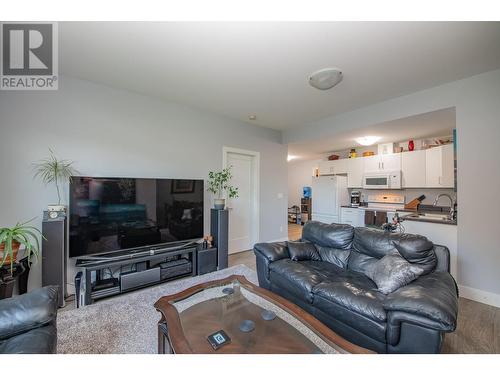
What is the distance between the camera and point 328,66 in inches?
91.0

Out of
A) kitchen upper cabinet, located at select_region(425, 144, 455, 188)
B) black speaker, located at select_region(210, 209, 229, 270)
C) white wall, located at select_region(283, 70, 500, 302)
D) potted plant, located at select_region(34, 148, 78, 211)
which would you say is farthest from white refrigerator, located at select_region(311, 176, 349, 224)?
potted plant, located at select_region(34, 148, 78, 211)

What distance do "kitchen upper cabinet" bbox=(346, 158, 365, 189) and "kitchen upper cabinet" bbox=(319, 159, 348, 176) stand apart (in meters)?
0.12

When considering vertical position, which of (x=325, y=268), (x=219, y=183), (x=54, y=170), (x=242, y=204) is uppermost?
(x=54, y=170)

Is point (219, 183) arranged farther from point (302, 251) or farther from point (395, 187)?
point (395, 187)

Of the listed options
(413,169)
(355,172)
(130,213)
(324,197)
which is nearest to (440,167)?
(413,169)

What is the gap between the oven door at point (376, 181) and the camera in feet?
15.3

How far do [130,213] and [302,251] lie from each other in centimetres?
216

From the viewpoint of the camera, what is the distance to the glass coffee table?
1176 millimetres

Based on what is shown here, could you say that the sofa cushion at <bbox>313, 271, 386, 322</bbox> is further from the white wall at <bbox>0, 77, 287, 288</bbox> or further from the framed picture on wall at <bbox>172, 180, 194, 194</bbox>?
the white wall at <bbox>0, 77, 287, 288</bbox>

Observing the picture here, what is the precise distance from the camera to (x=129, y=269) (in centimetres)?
273

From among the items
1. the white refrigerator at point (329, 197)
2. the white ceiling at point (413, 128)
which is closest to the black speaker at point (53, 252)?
the white ceiling at point (413, 128)
